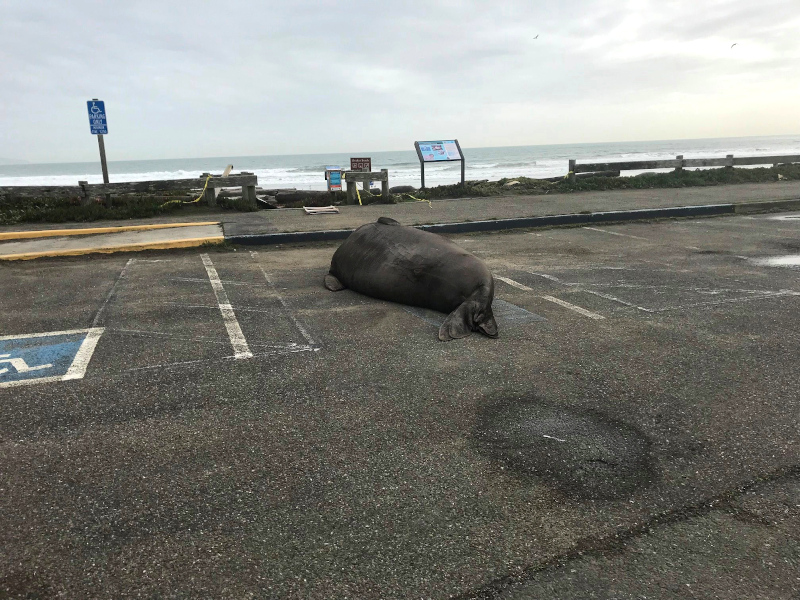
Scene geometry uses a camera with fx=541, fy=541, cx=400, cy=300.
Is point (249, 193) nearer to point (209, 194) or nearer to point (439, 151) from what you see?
point (209, 194)

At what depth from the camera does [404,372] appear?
13.2 ft

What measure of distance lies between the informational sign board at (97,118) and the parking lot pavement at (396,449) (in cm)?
852

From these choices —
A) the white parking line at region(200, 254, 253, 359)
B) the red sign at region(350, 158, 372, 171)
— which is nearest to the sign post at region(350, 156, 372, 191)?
the red sign at region(350, 158, 372, 171)

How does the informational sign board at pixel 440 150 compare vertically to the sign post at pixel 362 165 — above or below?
above

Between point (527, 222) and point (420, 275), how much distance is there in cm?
596

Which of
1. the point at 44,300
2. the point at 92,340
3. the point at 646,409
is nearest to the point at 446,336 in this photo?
the point at 646,409

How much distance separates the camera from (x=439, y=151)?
17094 mm

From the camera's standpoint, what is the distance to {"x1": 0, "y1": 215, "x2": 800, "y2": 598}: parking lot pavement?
85.3 inches

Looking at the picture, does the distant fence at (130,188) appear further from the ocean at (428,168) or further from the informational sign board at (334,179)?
the ocean at (428,168)

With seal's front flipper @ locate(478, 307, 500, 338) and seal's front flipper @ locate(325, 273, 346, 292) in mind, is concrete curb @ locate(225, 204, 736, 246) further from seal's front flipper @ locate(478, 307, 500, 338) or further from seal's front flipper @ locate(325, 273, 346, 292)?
seal's front flipper @ locate(478, 307, 500, 338)

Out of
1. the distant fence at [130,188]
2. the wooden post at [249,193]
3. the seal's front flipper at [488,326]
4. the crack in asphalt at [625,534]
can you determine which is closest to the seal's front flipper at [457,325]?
the seal's front flipper at [488,326]

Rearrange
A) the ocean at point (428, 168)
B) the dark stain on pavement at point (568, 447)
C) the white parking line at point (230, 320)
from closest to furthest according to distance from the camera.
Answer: the dark stain on pavement at point (568, 447), the white parking line at point (230, 320), the ocean at point (428, 168)

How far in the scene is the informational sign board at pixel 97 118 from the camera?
1259 centimetres

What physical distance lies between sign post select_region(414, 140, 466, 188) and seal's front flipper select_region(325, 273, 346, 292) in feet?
34.0
